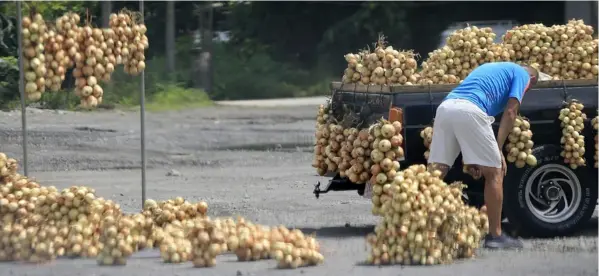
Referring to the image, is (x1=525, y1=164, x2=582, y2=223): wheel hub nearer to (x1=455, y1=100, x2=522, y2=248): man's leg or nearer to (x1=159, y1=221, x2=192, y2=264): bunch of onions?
(x1=455, y1=100, x2=522, y2=248): man's leg

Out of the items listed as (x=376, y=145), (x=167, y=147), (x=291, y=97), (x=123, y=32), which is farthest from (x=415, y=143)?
(x=291, y=97)

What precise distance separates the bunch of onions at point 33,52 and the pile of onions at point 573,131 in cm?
418

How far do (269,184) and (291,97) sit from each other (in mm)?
20950

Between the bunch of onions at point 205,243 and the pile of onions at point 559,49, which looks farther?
the pile of onions at point 559,49

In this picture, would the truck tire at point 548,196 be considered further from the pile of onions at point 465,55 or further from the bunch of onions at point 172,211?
the bunch of onions at point 172,211

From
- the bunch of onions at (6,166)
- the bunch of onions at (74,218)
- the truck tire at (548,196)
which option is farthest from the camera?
the truck tire at (548,196)

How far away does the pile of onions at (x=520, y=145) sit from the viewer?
9.73m

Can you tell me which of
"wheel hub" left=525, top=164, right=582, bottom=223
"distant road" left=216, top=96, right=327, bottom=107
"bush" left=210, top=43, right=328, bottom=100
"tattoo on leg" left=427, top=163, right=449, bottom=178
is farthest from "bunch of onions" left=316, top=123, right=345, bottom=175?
"bush" left=210, top=43, right=328, bottom=100

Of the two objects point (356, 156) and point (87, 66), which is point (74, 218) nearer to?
point (87, 66)

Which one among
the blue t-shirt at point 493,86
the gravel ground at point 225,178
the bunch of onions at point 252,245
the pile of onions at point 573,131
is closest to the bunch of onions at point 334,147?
the gravel ground at point 225,178

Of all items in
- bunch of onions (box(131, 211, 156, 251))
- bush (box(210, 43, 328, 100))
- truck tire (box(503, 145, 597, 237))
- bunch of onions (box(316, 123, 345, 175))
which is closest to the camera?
bunch of onions (box(131, 211, 156, 251))

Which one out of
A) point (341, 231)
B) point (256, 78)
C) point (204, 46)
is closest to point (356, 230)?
point (341, 231)

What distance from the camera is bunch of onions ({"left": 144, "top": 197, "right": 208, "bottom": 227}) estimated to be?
9.48 m

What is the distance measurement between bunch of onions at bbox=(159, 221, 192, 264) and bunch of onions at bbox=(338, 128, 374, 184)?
1.61 metres
